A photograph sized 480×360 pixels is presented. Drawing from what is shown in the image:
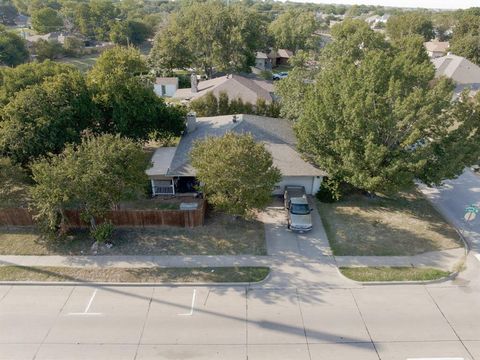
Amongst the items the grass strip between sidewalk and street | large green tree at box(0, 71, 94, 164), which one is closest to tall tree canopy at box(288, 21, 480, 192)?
the grass strip between sidewalk and street

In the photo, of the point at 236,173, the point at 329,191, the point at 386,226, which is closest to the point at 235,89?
the point at 329,191

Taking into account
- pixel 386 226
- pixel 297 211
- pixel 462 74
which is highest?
pixel 462 74

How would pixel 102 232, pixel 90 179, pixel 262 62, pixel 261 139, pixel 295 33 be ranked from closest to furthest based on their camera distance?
pixel 90 179, pixel 102 232, pixel 261 139, pixel 262 62, pixel 295 33

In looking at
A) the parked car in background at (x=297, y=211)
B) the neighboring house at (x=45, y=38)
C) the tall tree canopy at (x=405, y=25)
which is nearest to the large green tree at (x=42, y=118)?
the parked car in background at (x=297, y=211)

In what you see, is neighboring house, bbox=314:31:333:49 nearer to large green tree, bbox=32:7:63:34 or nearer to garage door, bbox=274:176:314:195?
garage door, bbox=274:176:314:195

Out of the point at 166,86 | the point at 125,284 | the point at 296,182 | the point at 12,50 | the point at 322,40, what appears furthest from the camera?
the point at 322,40

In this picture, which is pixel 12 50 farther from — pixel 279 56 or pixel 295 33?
pixel 295 33

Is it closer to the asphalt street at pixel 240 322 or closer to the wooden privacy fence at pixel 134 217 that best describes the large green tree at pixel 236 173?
the wooden privacy fence at pixel 134 217

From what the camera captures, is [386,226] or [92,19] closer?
[386,226]
